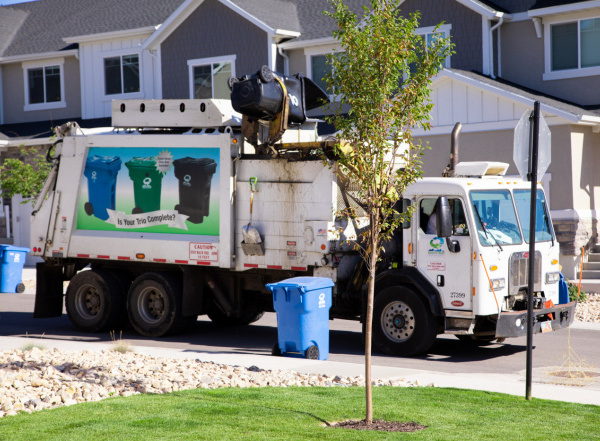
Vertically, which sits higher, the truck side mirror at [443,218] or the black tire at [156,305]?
the truck side mirror at [443,218]

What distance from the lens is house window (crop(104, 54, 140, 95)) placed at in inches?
1118

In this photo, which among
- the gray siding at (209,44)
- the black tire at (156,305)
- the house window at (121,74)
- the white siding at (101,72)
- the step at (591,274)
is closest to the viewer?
the black tire at (156,305)

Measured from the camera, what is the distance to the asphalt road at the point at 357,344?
36.2 feet

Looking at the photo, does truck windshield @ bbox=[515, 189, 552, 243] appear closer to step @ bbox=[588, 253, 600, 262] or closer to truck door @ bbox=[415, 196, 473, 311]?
truck door @ bbox=[415, 196, 473, 311]

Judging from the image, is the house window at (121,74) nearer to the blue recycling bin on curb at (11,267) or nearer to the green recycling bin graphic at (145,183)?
the blue recycling bin on curb at (11,267)

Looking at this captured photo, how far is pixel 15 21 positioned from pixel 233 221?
2377 cm

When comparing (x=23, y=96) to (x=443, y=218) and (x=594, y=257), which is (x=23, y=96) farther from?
(x=443, y=218)

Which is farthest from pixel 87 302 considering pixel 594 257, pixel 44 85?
pixel 44 85

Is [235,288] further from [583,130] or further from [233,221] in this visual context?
[583,130]

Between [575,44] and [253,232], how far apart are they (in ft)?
→ 41.9

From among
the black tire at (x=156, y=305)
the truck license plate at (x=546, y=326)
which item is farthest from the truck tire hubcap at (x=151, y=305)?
the truck license plate at (x=546, y=326)

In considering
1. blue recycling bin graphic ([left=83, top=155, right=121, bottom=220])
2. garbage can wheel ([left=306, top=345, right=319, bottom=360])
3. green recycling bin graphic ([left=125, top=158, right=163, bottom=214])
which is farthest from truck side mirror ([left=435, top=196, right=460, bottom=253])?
blue recycling bin graphic ([left=83, top=155, right=121, bottom=220])

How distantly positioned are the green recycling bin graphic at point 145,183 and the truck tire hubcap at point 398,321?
402 centimetres

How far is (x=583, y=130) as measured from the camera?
66.2ft
